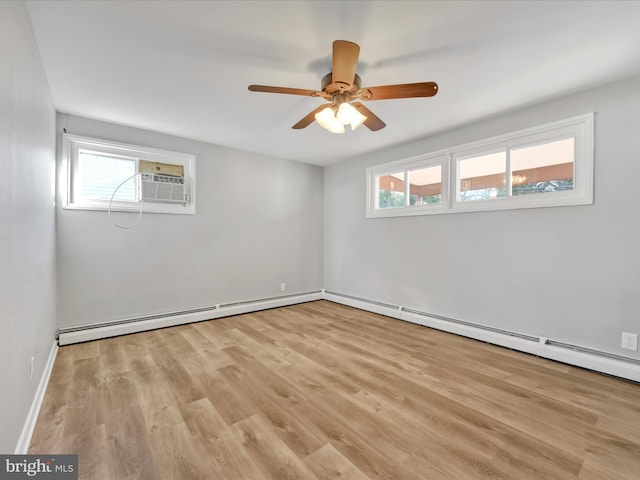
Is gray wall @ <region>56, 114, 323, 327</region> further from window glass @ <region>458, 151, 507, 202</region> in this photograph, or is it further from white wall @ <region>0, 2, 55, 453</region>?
window glass @ <region>458, 151, 507, 202</region>

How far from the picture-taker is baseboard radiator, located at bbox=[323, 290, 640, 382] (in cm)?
234

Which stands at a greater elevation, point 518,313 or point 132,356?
point 518,313

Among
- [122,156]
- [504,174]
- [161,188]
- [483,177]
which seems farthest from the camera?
[161,188]

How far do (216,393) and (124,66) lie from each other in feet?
8.65

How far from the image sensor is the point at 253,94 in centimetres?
262

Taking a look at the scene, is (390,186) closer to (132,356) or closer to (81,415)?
(132,356)

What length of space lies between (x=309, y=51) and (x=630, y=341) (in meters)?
3.47

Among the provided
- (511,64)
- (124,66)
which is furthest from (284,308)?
(511,64)

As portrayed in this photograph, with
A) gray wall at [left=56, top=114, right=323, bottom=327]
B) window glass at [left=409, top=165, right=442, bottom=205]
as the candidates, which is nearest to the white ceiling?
window glass at [left=409, top=165, right=442, bottom=205]

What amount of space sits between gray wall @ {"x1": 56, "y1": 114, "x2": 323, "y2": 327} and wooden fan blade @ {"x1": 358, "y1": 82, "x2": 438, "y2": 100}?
280 centimetres

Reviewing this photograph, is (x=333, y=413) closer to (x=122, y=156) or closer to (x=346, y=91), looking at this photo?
(x=346, y=91)

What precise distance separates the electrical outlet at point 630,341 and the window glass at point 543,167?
4.40ft

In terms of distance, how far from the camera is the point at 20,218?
1.53 m

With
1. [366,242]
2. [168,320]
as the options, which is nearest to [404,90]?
[366,242]
